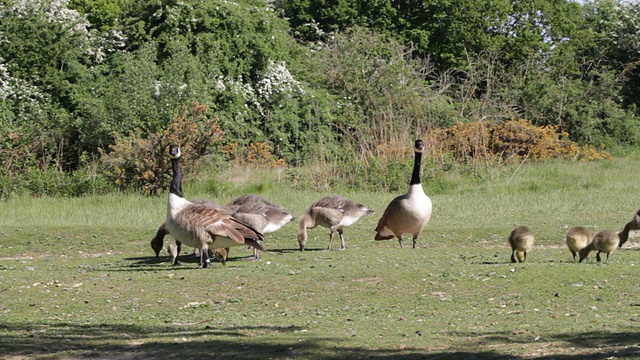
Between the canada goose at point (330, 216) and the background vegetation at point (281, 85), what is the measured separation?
27.5 feet

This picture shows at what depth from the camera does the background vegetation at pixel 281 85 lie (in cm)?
2364

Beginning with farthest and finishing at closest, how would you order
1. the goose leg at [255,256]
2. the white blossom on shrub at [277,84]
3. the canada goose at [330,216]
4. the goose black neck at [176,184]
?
the white blossom on shrub at [277,84]
the canada goose at [330,216]
the goose leg at [255,256]
the goose black neck at [176,184]

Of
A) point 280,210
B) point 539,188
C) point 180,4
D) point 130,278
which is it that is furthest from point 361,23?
point 130,278

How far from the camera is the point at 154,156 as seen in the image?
22.0m

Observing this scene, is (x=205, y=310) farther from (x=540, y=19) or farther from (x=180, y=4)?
(x=540, y=19)

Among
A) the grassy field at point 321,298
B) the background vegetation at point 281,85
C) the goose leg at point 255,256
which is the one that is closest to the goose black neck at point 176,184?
the grassy field at point 321,298

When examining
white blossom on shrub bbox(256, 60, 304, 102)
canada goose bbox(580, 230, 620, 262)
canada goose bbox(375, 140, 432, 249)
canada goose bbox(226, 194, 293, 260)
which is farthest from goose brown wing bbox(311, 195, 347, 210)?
white blossom on shrub bbox(256, 60, 304, 102)

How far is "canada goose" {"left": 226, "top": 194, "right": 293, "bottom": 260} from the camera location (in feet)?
42.4

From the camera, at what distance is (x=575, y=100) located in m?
35.2

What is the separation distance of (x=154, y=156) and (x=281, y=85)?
31.3 feet

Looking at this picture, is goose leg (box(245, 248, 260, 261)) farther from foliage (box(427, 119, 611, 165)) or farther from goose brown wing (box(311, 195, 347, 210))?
foliage (box(427, 119, 611, 165))

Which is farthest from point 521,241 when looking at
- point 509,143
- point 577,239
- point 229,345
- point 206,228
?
point 509,143

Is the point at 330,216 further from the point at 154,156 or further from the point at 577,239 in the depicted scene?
the point at 154,156

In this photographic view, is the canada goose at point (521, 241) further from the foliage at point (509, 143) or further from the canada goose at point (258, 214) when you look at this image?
the foliage at point (509, 143)
